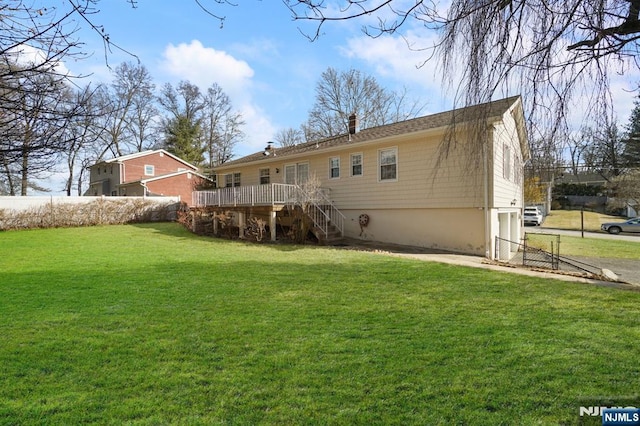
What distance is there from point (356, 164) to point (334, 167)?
120 centimetres

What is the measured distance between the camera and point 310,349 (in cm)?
339

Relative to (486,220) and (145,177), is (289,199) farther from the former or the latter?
(145,177)

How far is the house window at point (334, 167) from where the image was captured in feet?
49.1

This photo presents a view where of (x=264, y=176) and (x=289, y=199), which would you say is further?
(x=264, y=176)

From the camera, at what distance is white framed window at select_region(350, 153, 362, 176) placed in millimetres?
14191

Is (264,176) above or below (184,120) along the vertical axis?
below

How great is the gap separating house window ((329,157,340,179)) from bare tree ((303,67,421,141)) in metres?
14.1

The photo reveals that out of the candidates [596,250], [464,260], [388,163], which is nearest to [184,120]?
[388,163]

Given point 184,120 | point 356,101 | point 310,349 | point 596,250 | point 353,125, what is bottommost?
point 596,250

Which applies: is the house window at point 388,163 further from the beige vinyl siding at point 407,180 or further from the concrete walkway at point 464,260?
the concrete walkway at point 464,260

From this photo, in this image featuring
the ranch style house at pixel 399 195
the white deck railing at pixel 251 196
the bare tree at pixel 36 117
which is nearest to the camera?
the bare tree at pixel 36 117

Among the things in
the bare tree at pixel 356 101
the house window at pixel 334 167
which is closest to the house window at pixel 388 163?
the house window at pixel 334 167

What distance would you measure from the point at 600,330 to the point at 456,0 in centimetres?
398

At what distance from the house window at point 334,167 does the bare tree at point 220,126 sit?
25.9m
